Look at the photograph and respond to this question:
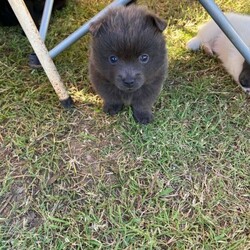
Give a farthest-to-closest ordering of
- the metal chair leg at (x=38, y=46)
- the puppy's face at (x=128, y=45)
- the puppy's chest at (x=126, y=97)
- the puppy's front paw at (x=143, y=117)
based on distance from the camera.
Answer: the puppy's front paw at (x=143, y=117), the puppy's chest at (x=126, y=97), the metal chair leg at (x=38, y=46), the puppy's face at (x=128, y=45)

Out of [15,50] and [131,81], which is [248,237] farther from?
[15,50]

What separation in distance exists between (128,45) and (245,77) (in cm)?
102

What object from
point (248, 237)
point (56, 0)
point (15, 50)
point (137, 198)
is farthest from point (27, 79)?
point (248, 237)

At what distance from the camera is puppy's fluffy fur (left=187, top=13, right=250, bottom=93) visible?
2.72 metres

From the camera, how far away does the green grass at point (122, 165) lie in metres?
2.00

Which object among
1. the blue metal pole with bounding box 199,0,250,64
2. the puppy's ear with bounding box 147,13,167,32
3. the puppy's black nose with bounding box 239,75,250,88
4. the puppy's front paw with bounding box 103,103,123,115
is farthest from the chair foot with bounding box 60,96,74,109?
the puppy's black nose with bounding box 239,75,250,88

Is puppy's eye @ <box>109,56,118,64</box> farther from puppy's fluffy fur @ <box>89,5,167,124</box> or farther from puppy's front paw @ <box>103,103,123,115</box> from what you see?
puppy's front paw @ <box>103,103,123,115</box>

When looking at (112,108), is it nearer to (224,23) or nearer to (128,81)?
(128,81)

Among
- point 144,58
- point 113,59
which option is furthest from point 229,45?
point 113,59

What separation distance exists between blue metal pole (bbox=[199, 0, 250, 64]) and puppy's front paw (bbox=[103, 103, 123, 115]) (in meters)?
0.75

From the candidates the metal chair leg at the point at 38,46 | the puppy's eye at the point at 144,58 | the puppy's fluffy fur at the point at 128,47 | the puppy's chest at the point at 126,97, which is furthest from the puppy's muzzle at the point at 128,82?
the metal chair leg at the point at 38,46

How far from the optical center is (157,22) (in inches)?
78.8

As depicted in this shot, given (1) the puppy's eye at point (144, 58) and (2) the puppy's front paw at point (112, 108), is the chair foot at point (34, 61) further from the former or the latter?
(1) the puppy's eye at point (144, 58)

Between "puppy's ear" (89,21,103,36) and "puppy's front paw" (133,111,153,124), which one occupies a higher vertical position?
"puppy's ear" (89,21,103,36)
